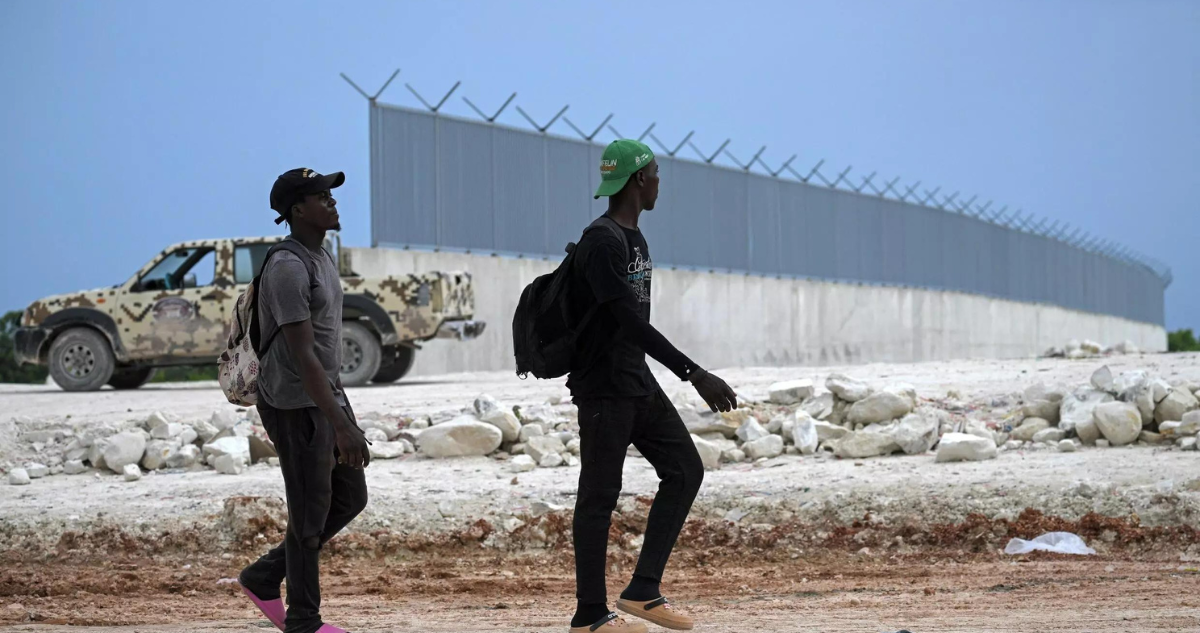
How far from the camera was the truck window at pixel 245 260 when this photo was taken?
651 inches

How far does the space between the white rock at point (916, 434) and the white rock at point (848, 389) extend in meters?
0.70

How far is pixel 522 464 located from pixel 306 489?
5880 mm

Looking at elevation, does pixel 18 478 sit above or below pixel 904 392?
below

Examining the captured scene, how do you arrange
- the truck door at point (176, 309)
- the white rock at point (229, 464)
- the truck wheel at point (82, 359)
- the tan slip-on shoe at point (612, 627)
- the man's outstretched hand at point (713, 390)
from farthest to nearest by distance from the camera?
1. the truck wheel at point (82, 359)
2. the truck door at point (176, 309)
3. the white rock at point (229, 464)
4. the tan slip-on shoe at point (612, 627)
5. the man's outstretched hand at point (713, 390)

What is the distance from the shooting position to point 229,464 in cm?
1048

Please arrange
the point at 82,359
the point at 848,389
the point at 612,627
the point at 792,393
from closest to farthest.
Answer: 1. the point at 612,627
2. the point at 848,389
3. the point at 792,393
4. the point at 82,359

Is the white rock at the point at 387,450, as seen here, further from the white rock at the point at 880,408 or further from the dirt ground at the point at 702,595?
the white rock at the point at 880,408

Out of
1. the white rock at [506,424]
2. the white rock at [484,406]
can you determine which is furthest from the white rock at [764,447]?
the white rock at [484,406]

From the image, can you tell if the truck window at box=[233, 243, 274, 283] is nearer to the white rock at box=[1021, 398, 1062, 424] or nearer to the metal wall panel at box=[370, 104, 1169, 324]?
the metal wall panel at box=[370, 104, 1169, 324]

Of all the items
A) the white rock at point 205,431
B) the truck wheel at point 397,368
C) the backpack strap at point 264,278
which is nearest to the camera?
the backpack strap at point 264,278

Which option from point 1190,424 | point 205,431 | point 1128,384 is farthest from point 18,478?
point 1190,424

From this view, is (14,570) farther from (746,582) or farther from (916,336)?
(916,336)

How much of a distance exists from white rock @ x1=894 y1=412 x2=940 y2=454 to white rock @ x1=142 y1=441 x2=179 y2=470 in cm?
600

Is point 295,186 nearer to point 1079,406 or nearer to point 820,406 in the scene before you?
point 820,406
